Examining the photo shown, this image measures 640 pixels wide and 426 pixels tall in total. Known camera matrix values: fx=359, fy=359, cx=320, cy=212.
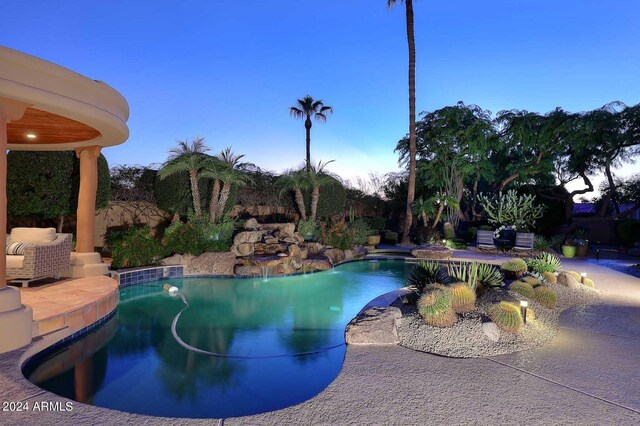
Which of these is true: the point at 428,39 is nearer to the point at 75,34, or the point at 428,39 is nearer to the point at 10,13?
the point at 75,34

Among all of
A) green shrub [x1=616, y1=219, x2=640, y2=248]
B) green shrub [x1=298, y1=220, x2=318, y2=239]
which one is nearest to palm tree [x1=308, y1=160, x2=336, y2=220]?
green shrub [x1=298, y1=220, x2=318, y2=239]

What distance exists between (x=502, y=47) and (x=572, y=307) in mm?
11344

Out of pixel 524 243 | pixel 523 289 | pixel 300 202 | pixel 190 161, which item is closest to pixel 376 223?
pixel 300 202

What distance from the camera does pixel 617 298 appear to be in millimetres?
6695

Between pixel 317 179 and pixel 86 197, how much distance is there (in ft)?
29.3

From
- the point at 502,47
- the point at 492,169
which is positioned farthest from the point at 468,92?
the point at 502,47

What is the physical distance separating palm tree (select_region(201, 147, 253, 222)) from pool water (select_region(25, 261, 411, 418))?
4.12 meters

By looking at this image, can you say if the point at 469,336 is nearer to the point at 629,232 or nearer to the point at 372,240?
the point at 372,240

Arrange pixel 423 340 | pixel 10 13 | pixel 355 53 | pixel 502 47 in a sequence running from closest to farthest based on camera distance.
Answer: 1. pixel 423 340
2. pixel 10 13
3. pixel 502 47
4. pixel 355 53

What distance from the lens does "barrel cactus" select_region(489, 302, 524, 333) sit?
14.3ft

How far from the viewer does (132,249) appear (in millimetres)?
8836

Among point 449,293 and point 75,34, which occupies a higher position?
point 75,34

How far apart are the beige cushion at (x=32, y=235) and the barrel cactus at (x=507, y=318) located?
736 cm

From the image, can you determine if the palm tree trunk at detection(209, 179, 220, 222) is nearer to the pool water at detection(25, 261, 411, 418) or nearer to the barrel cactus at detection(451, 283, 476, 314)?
the pool water at detection(25, 261, 411, 418)
